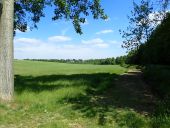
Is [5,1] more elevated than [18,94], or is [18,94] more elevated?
[5,1]

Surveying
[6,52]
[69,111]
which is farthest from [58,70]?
[69,111]

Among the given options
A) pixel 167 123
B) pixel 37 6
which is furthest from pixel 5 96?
pixel 37 6

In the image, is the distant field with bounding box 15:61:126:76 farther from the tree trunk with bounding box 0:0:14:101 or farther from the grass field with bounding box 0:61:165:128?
the tree trunk with bounding box 0:0:14:101

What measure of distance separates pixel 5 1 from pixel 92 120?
6020 millimetres

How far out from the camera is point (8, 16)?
1415 centimetres

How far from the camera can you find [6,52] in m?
14.1

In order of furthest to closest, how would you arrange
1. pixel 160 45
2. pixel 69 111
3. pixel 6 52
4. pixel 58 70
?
1. pixel 58 70
2. pixel 160 45
3. pixel 6 52
4. pixel 69 111

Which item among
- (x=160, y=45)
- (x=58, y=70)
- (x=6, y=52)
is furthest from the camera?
(x=58, y=70)

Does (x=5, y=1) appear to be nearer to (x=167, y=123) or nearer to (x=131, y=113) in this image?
(x=131, y=113)

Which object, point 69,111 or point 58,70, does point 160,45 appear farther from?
point 69,111

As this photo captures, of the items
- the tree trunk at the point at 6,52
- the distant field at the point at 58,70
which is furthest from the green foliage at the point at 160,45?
the tree trunk at the point at 6,52

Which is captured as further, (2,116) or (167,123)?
(2,116)

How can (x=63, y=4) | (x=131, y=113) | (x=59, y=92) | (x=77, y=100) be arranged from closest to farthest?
(x=131, y=113), (x=77, y=100), (x=59, y=92), (x=63, y=4)

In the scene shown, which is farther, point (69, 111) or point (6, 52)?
point (6, 52)
